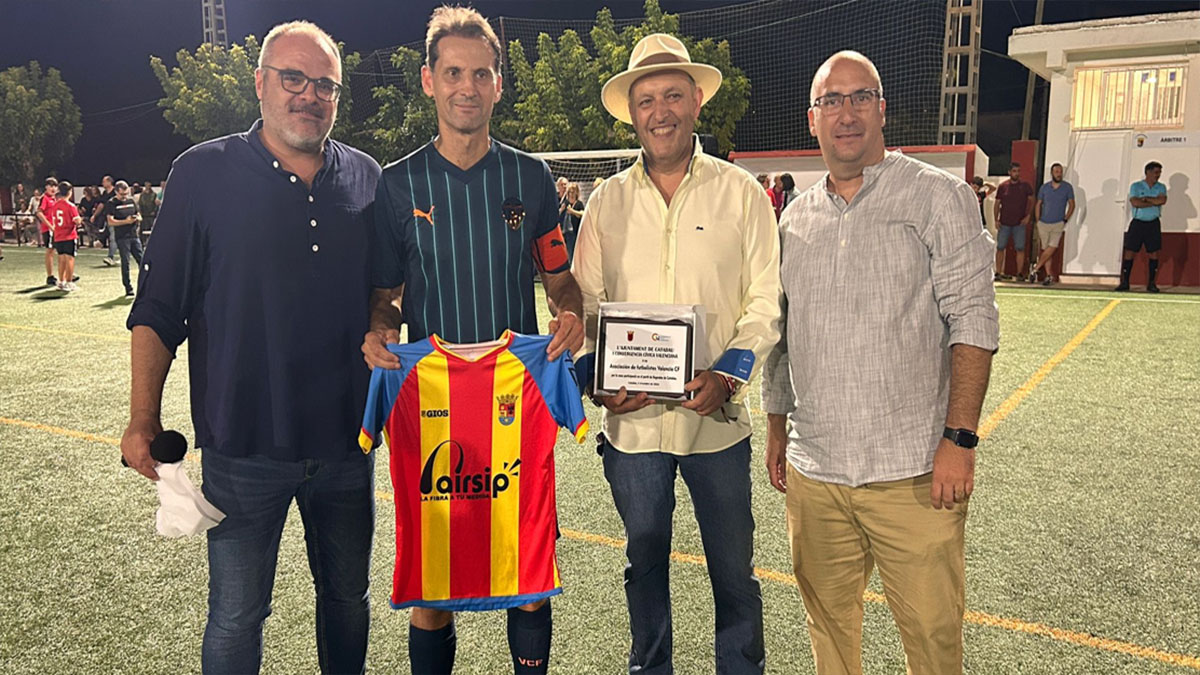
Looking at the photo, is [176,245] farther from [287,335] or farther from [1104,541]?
[1104,541]

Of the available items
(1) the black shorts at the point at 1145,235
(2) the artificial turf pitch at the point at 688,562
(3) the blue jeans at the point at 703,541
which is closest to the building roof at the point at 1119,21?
(1) the black shorts at the point at 1145,235

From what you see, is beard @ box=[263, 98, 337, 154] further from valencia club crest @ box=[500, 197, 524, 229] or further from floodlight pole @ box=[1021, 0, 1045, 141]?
floodlight pole @ box=[1021, 0, 1045, 141]

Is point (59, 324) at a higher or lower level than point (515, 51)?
lower

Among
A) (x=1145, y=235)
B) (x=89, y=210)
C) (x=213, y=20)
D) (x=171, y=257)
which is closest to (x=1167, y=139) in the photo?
(x=1145, y=235)

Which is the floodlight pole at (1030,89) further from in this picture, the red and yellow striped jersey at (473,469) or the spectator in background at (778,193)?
the red and yellow striped jersey at (473,469)

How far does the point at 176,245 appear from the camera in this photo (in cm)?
230

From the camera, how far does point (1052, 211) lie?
620 inches

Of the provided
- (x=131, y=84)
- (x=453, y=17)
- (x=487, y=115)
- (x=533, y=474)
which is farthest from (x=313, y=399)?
(x=131, y=84)

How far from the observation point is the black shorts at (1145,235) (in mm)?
14719

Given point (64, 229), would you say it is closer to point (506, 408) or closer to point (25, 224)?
point (506, 408)

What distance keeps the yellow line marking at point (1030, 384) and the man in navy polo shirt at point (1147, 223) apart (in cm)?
428

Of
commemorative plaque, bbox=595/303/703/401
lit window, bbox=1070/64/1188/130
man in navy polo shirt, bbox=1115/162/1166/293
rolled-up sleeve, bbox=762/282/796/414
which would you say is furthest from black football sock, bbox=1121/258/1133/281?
commemorative plaque, bbox=595/303/703/401

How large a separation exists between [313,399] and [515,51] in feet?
116

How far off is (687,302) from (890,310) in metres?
0.61
